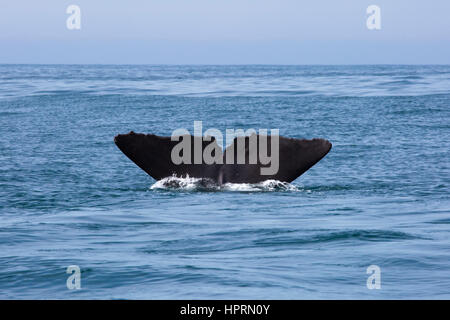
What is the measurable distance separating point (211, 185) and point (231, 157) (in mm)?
789

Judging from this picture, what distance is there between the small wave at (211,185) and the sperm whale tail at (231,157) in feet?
0.32

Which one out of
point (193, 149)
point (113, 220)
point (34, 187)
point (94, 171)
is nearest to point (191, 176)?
point (193, 149)

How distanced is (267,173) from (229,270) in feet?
13.2

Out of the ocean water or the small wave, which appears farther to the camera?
the small wave

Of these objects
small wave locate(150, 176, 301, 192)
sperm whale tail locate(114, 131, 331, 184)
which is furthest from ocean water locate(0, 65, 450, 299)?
sperm whale tail locate(114, 131, 331, 184)

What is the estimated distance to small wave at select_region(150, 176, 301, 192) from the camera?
39.5 feet

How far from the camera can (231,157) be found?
38.2 ft

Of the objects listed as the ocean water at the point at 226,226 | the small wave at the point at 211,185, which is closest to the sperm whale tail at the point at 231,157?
the small wave at the point at 211,185

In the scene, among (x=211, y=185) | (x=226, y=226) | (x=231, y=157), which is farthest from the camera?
(x=211, y=185)

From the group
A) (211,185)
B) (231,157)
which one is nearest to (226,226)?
(231,157)

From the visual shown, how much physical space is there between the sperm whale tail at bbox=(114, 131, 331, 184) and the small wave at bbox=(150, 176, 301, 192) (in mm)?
97

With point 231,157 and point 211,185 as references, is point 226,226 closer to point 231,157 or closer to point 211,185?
point 231,157

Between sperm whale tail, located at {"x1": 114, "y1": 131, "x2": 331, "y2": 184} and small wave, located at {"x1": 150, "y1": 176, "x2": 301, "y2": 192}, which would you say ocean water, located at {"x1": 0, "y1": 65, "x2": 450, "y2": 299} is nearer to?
small wave, located at {"x1": 150, "y1": 176, "x2": 301, "y2": 192}

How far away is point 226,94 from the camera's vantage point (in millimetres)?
41938
